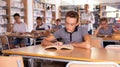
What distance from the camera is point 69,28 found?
2955 mm

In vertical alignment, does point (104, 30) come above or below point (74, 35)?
below

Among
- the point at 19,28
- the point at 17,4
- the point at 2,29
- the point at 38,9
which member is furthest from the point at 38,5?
the point at 19,28

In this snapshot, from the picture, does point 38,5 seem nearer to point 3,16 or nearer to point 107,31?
point 3,16

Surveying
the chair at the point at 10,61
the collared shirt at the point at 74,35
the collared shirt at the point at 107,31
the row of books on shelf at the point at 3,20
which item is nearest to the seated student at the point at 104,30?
the collared shirt at the point at 107,31

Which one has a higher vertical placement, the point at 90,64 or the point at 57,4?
the point at 57,4

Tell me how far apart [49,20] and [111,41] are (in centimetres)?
633

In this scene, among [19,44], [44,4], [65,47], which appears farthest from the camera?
[44,4]

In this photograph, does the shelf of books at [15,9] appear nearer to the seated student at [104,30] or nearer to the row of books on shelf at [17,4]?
the row of books on shelf at [17,4]

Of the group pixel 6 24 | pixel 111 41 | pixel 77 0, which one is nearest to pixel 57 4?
pixel 77 0

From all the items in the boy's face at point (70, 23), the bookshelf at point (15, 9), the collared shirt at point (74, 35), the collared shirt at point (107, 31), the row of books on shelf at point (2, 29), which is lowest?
the row of books on shelf at point (2, 29)

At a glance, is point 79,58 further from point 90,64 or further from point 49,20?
point 49,20

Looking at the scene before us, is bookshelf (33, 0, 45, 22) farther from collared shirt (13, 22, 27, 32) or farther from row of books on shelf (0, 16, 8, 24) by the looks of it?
collared shirt (13, 22, 27, 32)

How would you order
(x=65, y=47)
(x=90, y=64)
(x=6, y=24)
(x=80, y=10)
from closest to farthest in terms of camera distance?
→ 1. (x=90, y=64)
2. (x=65, y=47)
3. (x=6, y=24)
4. (x=80, y=10)

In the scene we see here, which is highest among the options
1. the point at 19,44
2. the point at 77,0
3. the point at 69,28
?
the point at 77,0
